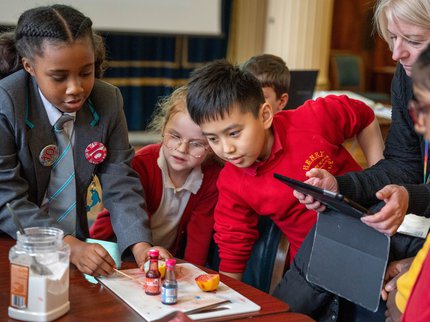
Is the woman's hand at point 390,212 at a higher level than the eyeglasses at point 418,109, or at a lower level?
lower

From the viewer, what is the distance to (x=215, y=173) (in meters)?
2.20

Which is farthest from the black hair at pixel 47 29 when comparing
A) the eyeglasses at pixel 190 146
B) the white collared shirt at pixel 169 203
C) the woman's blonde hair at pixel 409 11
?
the woman's blonde hair at pixel 409 11

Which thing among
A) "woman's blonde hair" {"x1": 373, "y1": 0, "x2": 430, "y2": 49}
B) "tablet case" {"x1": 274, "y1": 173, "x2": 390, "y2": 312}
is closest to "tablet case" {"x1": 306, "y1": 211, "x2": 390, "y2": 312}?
"tablet case" {"x1": 274, "y1": 173, "x2": 390, "y2": 312}

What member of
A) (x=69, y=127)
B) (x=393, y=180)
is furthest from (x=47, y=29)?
(x=393, y=180)

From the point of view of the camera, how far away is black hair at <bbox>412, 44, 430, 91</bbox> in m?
1.10

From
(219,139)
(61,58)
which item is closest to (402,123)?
(219,139)

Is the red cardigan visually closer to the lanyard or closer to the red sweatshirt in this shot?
the red sweatshirt

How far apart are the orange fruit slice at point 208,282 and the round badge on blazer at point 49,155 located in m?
0.58

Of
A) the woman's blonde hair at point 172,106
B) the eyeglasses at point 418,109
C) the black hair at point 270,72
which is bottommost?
the woman's blonde hair at point 172,106

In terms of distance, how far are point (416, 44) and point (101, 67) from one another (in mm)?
902

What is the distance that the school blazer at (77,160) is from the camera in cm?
164

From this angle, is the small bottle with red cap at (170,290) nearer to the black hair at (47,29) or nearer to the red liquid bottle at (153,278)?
the red liquid bottle at (153,278)

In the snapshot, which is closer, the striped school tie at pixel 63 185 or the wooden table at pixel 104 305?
the wooden table at pixel 104 305

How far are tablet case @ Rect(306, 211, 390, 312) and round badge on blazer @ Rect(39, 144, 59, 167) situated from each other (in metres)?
0.72
